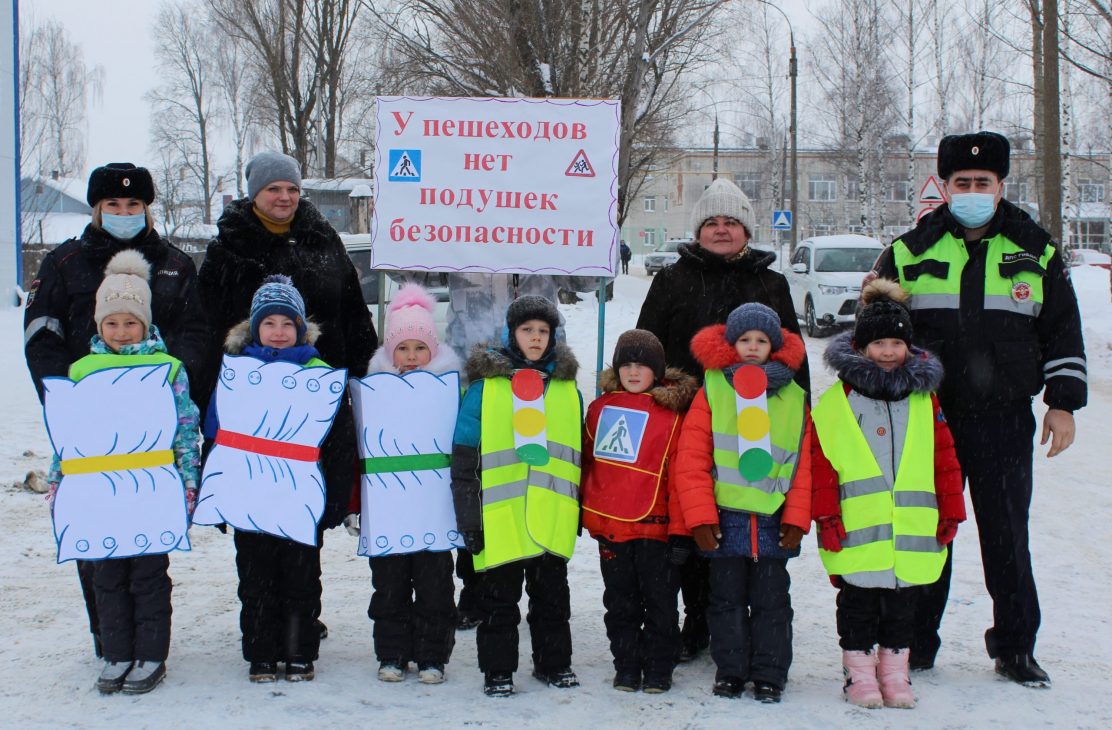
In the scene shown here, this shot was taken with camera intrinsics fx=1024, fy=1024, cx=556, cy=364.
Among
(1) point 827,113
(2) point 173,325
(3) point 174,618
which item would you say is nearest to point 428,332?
(2) point 173,325

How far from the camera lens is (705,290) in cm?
442

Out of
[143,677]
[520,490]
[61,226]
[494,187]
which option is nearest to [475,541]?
[520,490]

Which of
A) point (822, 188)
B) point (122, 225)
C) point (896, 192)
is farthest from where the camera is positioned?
point (822, 188)

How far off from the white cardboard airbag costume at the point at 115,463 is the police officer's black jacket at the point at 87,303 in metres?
0.24

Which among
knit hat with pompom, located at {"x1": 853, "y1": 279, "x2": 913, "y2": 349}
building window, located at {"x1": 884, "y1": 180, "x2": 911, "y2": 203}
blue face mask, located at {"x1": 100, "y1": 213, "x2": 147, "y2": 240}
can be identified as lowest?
knit hat with pompom, located at {"x1": 853, "y1": 279, "x2": 913, "y2": 349}

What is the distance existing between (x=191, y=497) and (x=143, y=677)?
69cm

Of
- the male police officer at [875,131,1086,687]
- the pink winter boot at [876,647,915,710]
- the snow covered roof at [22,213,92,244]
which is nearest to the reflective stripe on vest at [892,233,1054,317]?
the male police officer at [875,131,1086,687]

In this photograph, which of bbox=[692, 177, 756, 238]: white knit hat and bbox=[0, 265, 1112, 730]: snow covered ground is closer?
bbox=[0, 265, 1112, 730]: snow covered ground

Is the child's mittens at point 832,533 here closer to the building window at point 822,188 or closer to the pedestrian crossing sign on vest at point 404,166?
the pedestrian crossing sign on vest at point 404,166

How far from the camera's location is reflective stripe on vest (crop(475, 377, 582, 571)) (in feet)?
12.8

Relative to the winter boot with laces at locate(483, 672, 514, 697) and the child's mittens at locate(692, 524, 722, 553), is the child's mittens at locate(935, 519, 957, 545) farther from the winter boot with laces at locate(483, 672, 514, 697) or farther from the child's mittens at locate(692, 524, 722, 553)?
the winter boot with laces at locate(483, 672, 514, 697)

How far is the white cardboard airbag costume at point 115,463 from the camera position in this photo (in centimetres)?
388

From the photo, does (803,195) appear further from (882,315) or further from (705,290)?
(882,315)

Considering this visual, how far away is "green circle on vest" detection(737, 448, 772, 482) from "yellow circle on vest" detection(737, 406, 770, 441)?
5cm
